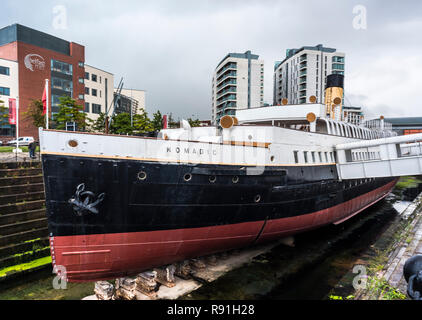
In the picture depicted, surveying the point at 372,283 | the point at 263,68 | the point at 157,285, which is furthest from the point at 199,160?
the point at 263,68

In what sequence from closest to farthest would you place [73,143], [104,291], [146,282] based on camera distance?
[73,143] → [104,291] → [146,282]

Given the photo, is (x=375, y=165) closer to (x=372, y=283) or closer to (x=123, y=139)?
(x=372, y=283)

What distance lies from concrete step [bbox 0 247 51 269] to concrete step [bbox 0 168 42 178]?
4190mm

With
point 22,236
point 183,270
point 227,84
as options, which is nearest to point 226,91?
point 227,84

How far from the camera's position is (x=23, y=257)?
10.3m

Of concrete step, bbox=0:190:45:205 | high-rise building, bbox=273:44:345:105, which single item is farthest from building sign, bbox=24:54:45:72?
high-rise building, bbox=273:44:345:105

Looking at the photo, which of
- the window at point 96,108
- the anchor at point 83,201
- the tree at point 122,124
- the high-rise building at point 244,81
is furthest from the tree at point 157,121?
the anchor at point 83,201

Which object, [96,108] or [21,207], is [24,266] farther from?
[96,108]

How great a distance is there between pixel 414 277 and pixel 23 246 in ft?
45.0

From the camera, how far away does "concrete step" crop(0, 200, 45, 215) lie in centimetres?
1106

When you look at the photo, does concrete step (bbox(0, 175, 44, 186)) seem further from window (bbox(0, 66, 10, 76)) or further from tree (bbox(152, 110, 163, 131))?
window (bbox(0, 66, 10, 76))

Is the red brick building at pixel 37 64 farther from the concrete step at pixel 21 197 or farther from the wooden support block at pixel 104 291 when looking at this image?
the wooden support block at pixel 104 291

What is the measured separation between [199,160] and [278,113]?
714cm

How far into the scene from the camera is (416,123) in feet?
271
